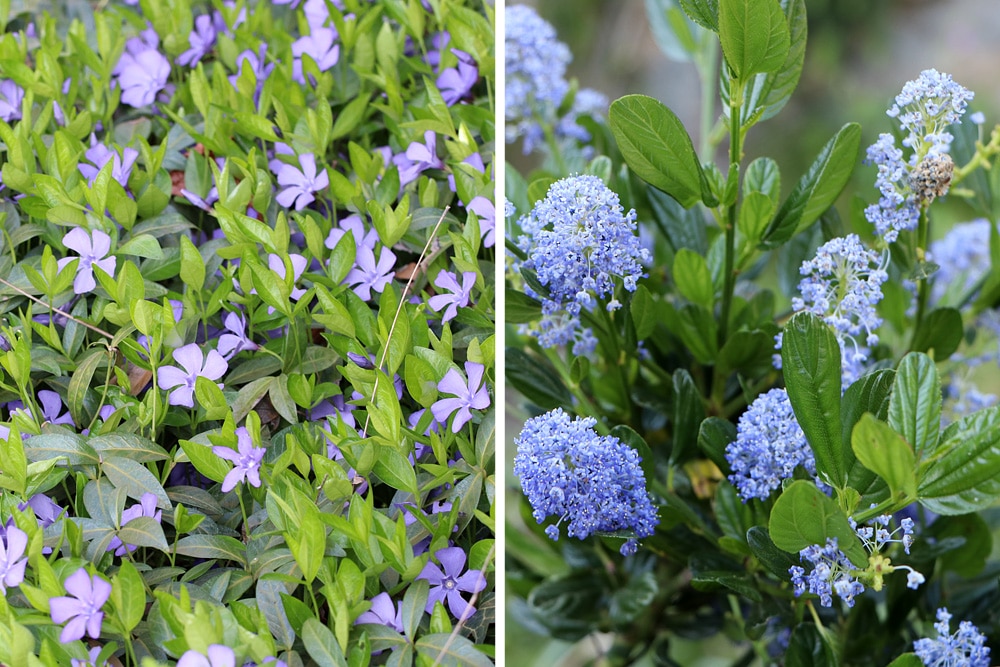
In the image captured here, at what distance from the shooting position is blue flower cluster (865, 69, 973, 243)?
0.64 meters

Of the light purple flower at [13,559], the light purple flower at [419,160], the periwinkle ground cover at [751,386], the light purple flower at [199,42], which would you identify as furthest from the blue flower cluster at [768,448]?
the light purple flower at [199,42]

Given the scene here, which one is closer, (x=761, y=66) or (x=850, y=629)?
(x=761, y=66)

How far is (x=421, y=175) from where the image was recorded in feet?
2.68

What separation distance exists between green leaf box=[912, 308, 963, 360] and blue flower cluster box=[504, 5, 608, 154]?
0.37 m

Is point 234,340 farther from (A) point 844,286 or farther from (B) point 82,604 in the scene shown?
(A) point 844,286

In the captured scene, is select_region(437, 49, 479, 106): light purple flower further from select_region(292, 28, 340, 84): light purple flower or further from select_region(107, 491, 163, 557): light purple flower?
select_region(107, 491, 163, 557): light purple flower

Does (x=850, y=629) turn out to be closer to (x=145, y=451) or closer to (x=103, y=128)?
(x=145, y=451)

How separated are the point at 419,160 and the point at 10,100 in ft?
1.36

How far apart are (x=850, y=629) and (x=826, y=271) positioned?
0.31 meters

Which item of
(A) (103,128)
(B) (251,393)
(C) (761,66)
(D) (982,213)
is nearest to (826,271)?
(C) (761,66)

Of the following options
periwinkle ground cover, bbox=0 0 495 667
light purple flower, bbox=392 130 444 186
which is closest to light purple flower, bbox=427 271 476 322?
periwinkle ground cover, bbox=0 0 495 667

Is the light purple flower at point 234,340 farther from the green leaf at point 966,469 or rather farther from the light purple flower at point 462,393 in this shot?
the green leaf at point 966,469

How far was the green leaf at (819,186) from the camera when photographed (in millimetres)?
655

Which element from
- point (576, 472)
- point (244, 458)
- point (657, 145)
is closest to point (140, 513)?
point (244, 458)
